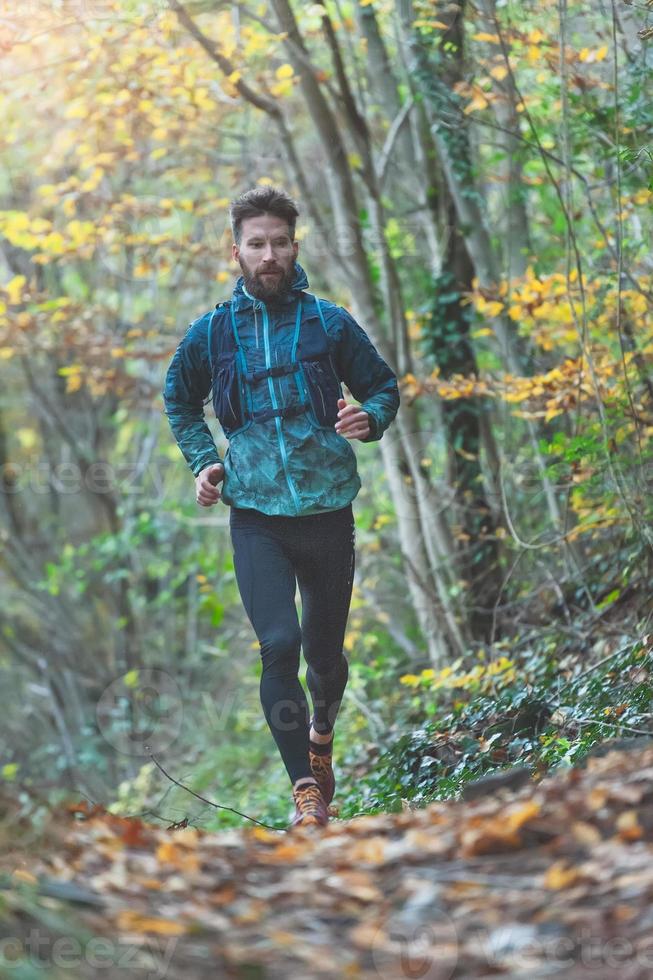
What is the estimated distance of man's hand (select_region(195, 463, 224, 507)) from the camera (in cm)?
449

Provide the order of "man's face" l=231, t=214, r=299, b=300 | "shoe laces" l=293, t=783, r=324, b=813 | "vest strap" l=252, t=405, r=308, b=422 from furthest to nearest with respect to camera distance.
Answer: "man's face" l=231, t=214, r=299, b=300 → "vest strap" l=252, t=405, r=308, b=422 → "shoe laces" l=293, t=783, r=324, b=813

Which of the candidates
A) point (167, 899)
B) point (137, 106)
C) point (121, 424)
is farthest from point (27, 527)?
point (167, 899)

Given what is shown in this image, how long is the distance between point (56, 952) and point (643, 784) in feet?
4.95

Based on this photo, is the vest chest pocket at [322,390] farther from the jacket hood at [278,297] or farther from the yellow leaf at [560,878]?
the yellow leaf at [560,878]

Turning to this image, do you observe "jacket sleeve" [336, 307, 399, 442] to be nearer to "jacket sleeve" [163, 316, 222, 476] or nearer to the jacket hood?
the jacket hood

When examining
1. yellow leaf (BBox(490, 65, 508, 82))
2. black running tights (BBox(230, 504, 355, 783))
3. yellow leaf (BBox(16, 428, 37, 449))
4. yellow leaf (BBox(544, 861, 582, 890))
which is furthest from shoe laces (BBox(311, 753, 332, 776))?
yellow leaf (BBox(16, 428, 37, 449))

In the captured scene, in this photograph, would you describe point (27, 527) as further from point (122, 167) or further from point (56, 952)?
point (56, 952)

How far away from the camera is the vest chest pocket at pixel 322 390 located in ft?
15.2

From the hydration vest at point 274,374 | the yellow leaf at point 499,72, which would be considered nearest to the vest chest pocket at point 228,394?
the hydration vest at point 274,374

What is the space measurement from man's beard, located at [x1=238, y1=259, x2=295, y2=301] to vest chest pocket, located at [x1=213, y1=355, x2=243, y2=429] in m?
0.29

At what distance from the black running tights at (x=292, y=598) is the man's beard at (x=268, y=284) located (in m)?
0.85

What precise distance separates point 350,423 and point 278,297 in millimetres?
630

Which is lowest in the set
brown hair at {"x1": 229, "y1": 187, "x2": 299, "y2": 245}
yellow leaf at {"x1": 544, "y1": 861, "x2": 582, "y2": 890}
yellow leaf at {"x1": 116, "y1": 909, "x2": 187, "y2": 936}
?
yellow leaf at {"x1": 544, "y1": 861, "x2": 582, "y2": 890}

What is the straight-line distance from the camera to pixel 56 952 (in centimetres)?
246
